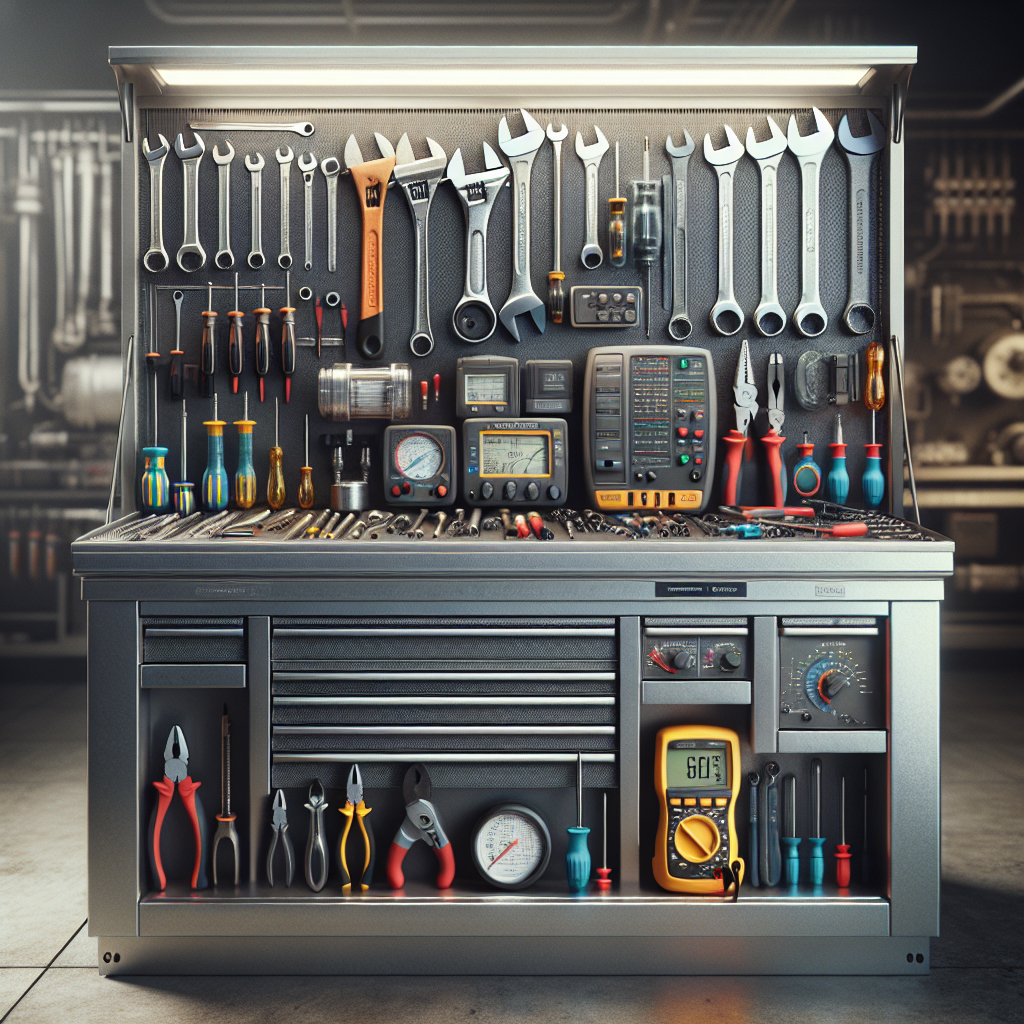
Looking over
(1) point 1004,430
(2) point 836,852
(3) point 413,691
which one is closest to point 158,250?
(3) point 413,691

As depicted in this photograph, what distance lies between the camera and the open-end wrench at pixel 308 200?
2676mm

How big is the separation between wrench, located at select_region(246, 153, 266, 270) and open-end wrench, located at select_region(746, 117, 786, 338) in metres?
1.31

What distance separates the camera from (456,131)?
2701 mm

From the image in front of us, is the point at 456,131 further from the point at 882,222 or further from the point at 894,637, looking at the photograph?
the point at 894,637

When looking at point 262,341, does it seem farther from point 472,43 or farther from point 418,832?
point 472,43

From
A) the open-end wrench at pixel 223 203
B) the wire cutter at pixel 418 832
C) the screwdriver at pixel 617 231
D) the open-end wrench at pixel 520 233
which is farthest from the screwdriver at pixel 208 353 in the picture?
the wire cutter at pixel 418 832

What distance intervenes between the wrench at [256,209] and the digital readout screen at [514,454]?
0.76 meters

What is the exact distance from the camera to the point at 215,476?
2.62 m

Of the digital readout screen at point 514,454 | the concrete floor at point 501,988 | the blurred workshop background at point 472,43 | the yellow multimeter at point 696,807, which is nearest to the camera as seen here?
the concrete floor at point 501,988

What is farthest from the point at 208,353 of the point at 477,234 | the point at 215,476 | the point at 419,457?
the point at 477,234

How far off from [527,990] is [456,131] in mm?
2115

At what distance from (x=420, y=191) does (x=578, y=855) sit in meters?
1.72

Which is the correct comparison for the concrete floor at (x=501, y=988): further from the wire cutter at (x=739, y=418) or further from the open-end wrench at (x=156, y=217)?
the open-end wrench at (x=156, y=217)

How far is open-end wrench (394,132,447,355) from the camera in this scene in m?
2.66
